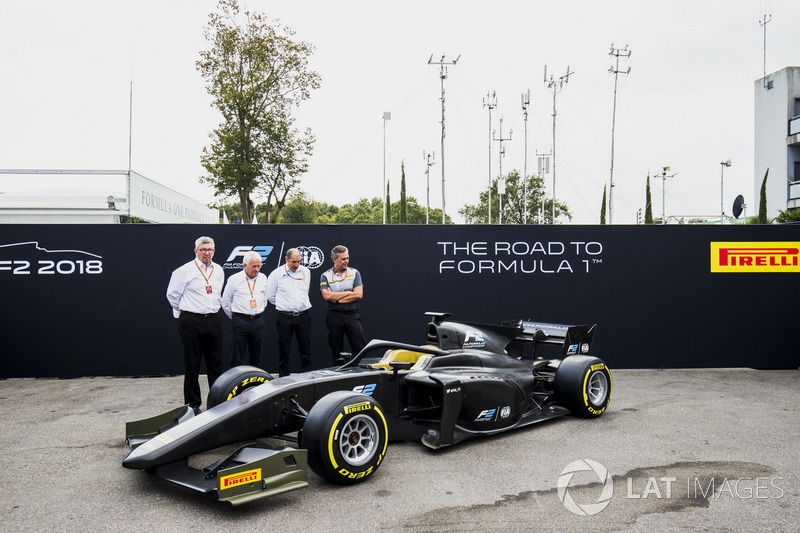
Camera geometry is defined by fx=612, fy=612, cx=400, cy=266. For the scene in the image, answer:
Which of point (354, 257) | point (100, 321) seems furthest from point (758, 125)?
point (100, 321)

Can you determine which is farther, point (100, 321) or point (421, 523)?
point (100, 321)

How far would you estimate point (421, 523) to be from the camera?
3.69m

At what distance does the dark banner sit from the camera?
8.68m

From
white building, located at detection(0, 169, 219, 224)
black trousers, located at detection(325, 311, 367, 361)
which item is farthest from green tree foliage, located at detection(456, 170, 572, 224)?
black trousers, located at detection(325, 311, 367, 361)

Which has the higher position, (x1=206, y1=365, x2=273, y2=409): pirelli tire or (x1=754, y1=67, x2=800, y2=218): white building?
(x1=754, y1=67, x2=800, y2=218): white building

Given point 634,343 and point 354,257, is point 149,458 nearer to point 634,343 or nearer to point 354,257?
point 354,257

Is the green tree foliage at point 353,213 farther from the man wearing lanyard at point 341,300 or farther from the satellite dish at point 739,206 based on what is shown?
the man wearing lanyard at point 341,300

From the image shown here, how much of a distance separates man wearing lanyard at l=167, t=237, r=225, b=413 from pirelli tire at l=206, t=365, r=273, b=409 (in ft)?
2.82

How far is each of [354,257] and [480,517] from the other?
571 cm

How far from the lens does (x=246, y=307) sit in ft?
22.8

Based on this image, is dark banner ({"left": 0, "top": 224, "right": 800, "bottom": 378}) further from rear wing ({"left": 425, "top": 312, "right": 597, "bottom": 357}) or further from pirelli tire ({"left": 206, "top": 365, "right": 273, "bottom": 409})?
pirelli tire ({"left": 206, "top": 365, "right": 273, "bottom": 409})

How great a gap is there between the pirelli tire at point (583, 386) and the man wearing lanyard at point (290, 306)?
3031 mm

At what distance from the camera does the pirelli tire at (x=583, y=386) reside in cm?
615

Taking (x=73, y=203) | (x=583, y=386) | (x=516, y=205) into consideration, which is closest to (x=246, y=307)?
(x=583, y=386)
